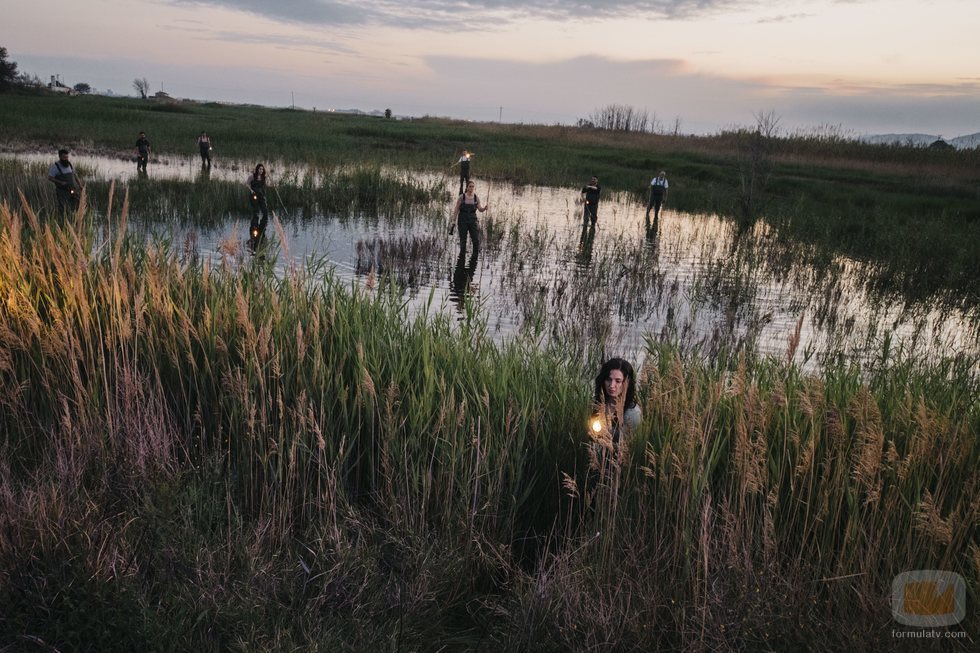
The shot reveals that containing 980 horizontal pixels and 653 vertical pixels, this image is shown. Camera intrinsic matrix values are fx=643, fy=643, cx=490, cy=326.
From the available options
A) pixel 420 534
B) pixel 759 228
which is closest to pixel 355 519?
pixel 420 534

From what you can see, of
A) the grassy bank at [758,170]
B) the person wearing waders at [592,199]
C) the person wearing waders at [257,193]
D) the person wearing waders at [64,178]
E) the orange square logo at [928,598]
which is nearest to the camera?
the orange square logo at [928,598]

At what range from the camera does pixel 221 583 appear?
3266mm

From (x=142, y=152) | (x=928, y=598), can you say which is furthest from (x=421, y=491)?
(x=142, y=152)

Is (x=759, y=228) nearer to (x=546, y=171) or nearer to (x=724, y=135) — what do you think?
(x=546, y=171)

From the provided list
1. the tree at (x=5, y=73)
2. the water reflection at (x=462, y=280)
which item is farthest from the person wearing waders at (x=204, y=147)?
the tree at (x=5, y=73)

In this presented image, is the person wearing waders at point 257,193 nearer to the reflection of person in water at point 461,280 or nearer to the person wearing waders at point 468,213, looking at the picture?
the person wearing waders at point 468,213

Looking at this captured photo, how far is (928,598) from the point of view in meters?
3.12

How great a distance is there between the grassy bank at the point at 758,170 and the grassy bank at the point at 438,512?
1160cm

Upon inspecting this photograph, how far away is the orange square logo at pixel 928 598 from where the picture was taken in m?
2.96

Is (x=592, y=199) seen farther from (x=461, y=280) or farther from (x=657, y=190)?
(x=461, y=280)

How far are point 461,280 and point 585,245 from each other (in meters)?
4.94

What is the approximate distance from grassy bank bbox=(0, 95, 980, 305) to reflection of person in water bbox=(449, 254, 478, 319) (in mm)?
9120

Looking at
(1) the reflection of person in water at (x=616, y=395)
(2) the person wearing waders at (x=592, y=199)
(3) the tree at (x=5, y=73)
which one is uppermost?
(3) the tree at (x=5, y=73)

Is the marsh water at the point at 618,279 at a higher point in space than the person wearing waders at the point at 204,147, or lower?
lower
